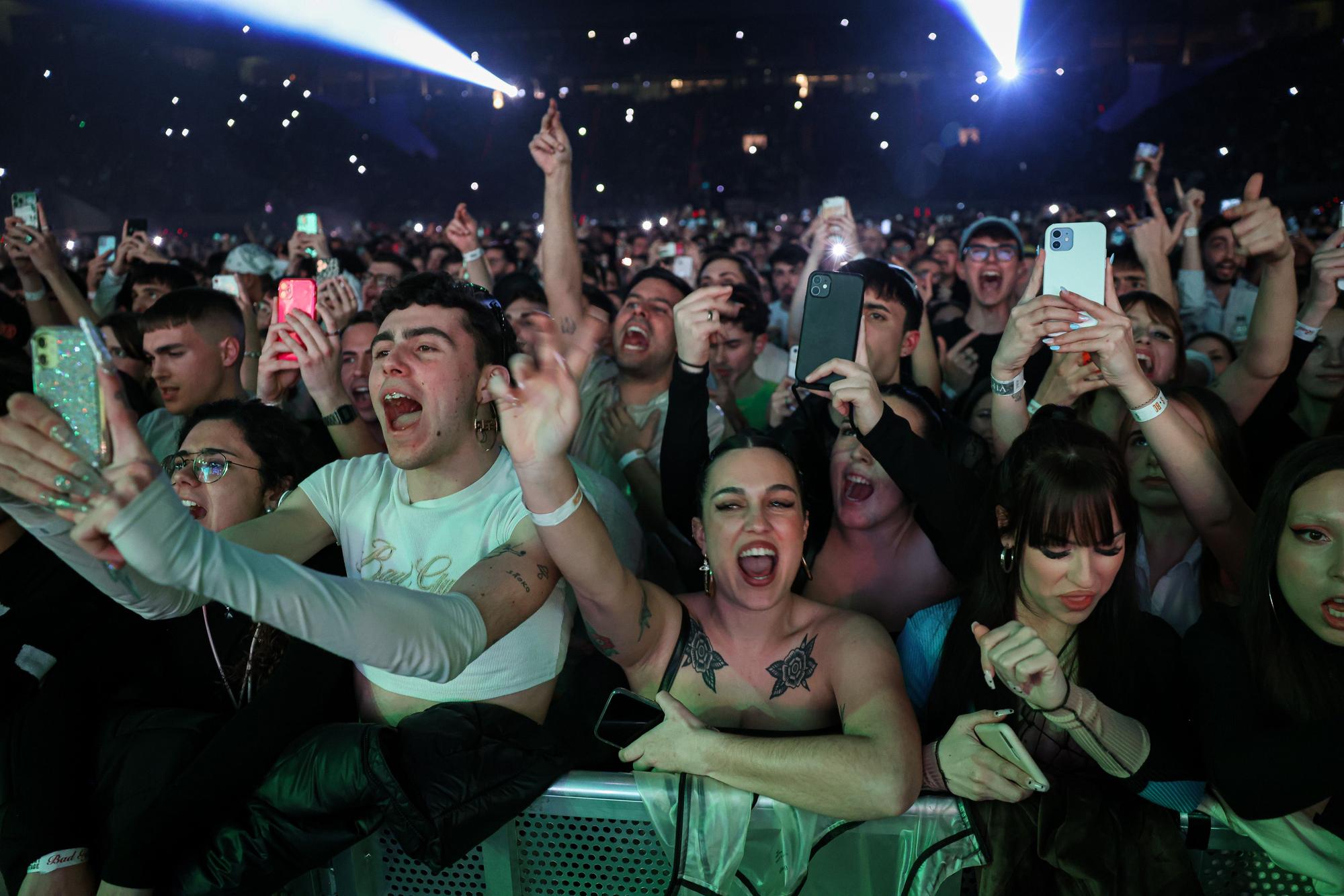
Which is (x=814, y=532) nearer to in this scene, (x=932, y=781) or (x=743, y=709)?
(x=743, y=709)

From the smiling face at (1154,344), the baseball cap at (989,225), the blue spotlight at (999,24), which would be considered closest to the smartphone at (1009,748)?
the smiling face at (1154,344)

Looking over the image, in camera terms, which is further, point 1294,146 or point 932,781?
point 1294,146

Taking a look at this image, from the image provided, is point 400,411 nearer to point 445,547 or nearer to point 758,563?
point 445,547

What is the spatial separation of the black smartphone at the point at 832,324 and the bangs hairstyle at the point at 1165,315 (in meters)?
1.32

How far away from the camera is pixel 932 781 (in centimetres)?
205

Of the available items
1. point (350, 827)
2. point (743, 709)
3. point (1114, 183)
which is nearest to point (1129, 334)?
point (743, 709)

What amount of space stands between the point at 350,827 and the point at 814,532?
1709 millimetres

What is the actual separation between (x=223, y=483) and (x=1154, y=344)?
124 inches

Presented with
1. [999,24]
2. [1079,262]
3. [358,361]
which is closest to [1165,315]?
[1079,262]

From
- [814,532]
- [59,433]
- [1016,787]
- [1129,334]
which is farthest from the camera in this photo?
[814,532]

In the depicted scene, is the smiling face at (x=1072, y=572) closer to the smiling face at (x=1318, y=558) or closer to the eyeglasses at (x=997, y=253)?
the smiling face at (x=1318, y=558)

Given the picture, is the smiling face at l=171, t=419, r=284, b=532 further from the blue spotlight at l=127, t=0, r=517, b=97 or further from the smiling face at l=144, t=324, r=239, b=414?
the blue spotlight at l=127, t=0, r=517, b=97

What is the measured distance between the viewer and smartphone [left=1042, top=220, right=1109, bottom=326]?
8.38ft

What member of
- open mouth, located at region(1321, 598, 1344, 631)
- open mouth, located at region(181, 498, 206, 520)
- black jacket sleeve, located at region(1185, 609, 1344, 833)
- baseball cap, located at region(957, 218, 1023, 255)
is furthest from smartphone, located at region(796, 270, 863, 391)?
baseball cap, located at region(957, 218, 1023, 255)
